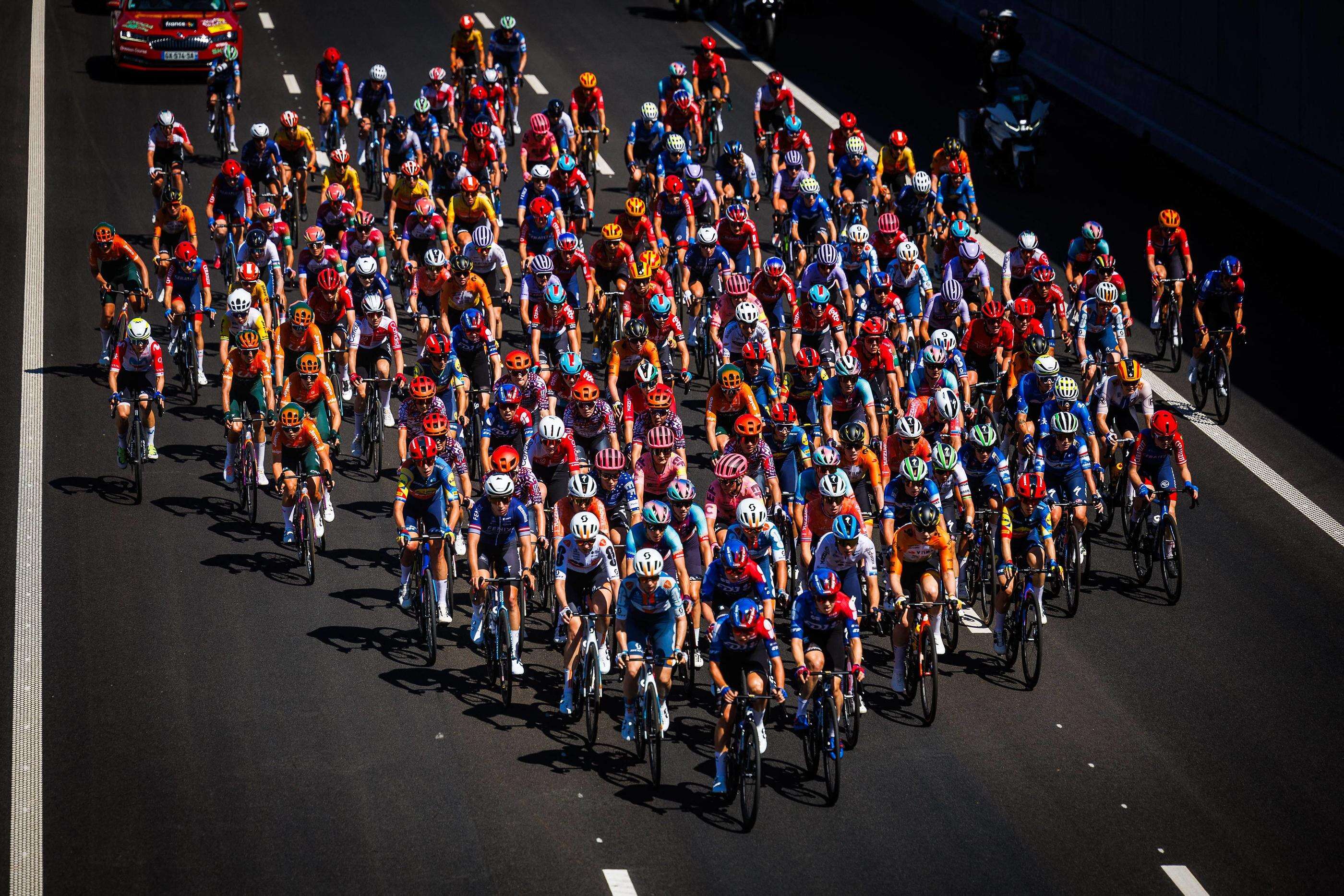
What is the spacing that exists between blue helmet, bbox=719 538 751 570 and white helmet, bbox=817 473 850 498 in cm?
166

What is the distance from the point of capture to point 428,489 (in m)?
17.5

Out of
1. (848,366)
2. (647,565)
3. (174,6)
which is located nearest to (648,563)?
(647,565)

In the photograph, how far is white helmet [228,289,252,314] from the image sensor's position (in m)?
21.5

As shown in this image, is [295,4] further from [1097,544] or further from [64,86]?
[1097,544]

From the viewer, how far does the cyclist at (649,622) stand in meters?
14.9

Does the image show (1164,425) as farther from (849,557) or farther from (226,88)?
(226,88)

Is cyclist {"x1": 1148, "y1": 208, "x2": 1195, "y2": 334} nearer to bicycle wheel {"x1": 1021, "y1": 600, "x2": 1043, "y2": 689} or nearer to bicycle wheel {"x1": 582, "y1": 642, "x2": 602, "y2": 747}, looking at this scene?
bicycle wheel {"x1": 1021, "y1": 600, "x2": 1043, "y2": 689}

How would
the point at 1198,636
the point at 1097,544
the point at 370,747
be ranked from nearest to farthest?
1. the point at 370,747
2. the point at 1198,636
3. the point at 1097,544

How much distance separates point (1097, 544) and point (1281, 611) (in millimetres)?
2390

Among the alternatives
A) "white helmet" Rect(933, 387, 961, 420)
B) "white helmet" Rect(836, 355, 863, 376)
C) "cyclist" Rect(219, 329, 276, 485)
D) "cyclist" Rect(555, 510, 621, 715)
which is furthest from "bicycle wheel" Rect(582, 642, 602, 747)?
"cyclist" Rect(219, 329, 276, 485)

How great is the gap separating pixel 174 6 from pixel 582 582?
2452 cm

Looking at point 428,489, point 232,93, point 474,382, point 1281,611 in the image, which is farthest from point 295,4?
point 1281,611

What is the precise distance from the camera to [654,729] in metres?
14.8

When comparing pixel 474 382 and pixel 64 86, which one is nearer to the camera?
pixel 474 382
